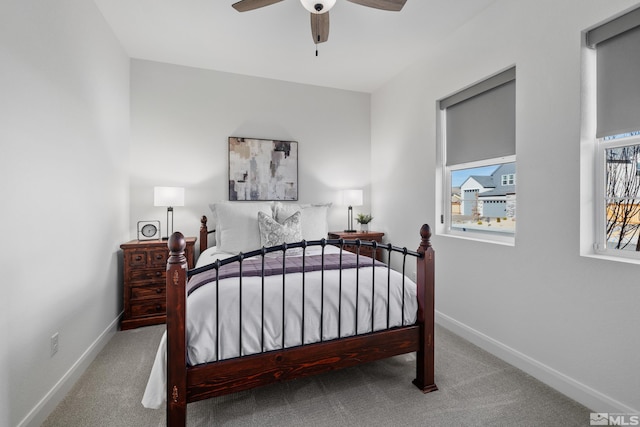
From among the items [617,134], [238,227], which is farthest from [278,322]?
[617,134]

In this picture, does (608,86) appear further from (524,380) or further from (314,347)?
(314,347)

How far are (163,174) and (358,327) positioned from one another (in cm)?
282

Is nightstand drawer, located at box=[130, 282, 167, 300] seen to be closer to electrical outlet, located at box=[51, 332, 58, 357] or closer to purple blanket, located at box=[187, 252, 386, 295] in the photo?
electrical outlet, located at box=[51, 332, 58, 357]

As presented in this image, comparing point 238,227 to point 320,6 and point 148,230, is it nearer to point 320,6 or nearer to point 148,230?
point 148,230

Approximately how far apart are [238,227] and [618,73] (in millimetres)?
2866

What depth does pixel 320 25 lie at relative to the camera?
2.27m

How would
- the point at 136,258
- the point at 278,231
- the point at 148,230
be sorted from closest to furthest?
1. the point at 278,231
2. the point at 136,258
3. the point at 148,230

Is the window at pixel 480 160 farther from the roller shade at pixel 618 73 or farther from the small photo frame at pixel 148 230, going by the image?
the small photo frame at pixel 148 230

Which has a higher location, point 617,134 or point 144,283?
point 617,134

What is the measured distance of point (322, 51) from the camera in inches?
124

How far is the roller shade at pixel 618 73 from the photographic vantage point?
1663mm

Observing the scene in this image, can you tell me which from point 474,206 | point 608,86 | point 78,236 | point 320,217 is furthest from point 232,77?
point 608,86

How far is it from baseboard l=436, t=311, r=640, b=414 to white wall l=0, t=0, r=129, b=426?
301cm

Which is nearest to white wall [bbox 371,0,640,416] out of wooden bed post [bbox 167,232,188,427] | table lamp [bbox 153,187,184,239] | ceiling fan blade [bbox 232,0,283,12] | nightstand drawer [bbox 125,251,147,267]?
ceiling fan blade [bbox 232,0,283,12]
